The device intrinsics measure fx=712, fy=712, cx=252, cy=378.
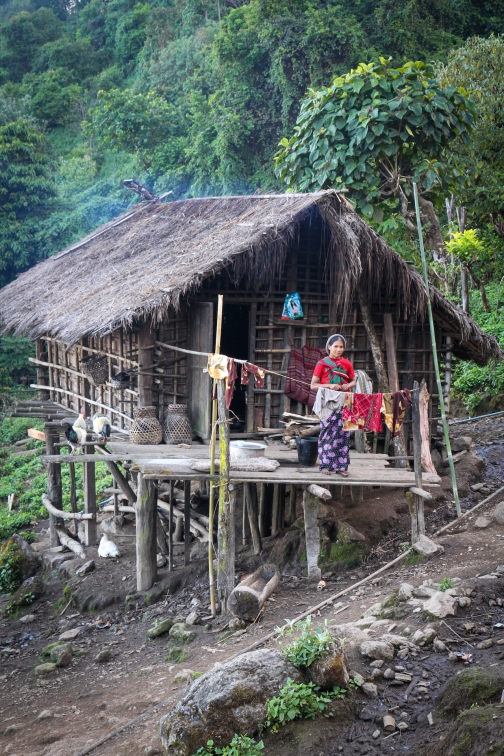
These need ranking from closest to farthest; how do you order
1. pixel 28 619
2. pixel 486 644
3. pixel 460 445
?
pixel 486 644 < pixel 28 619 < pixel 460 445

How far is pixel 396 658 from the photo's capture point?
5.64m

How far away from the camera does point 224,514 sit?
7836 millimetres

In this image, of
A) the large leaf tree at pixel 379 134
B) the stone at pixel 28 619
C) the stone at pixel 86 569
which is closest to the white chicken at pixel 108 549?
the stone at pixel 86 569

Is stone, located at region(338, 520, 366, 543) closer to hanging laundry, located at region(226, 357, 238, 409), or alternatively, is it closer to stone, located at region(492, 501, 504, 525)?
stone, located at region(492, 501, 504, 525)

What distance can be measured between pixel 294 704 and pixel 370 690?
61 centimetres

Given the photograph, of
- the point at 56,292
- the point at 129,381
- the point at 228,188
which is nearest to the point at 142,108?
the point at 228,188

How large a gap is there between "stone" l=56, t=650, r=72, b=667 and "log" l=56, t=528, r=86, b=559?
10.7 ft

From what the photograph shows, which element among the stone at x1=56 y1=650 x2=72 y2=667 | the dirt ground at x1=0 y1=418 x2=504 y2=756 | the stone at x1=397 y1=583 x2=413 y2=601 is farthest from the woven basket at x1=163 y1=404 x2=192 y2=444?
the stone at x1=397 y1=583 x2=413 y2=601

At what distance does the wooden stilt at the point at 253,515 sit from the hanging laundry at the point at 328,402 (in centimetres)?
195

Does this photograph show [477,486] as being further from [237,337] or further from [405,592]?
[237,337]

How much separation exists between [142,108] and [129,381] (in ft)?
56.1

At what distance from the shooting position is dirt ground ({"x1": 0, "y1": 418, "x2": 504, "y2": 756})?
209 inches

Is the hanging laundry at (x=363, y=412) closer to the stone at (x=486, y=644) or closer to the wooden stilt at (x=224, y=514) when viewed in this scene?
the wooden stilt at (x=224, y=514)

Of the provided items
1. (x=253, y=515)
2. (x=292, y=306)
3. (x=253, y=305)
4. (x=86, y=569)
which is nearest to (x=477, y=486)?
(x=253, y=515)
